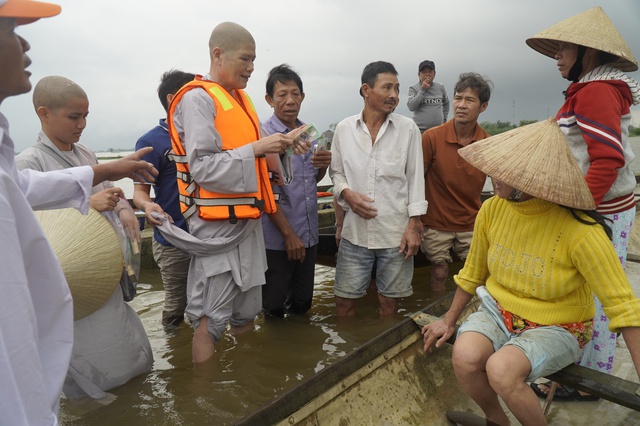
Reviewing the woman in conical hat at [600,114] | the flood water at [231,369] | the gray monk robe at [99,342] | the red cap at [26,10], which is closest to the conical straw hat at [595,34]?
the woman in conical hat at [600,114]

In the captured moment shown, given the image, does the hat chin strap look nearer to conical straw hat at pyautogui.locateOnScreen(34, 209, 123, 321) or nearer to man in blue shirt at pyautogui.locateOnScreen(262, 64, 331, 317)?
man in blue shirt at pyautogui.locateOnScreen(262, 64, 331, 317)

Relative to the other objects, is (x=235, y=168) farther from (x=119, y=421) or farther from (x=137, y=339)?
(x=119, y=421)

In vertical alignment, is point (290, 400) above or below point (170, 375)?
above

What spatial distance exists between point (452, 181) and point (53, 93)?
2974 millimetres

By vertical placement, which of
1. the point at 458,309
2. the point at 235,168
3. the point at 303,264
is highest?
the point at 235,168

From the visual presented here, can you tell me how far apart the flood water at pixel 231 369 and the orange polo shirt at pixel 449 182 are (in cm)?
94

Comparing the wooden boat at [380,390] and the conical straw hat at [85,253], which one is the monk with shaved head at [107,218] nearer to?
the conical straw hat at [85,253]

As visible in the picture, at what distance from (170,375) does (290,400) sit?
1.46m

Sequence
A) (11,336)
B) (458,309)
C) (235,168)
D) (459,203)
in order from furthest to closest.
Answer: (459,203)
(235,168)
(458,309)
(11,336)

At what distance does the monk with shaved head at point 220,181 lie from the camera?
2523mm

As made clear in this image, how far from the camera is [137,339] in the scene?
2639 mm

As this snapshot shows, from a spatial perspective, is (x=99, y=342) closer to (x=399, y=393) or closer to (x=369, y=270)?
(x=399, y=393)

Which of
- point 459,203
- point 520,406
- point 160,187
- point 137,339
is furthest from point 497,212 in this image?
point 160,187

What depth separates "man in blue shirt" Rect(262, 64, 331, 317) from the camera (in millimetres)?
3488
